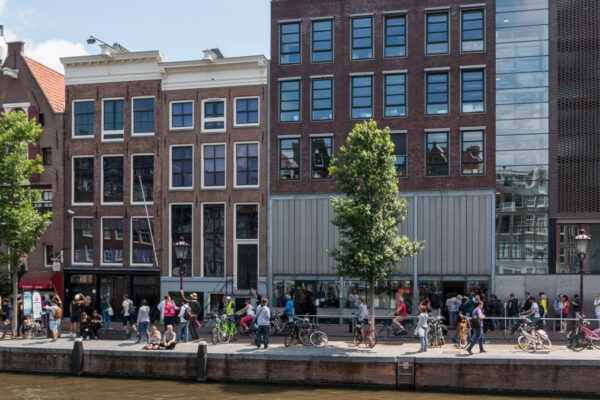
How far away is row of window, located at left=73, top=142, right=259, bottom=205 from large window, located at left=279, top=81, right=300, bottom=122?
227 centimetres

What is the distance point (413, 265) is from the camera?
3225 centimetres

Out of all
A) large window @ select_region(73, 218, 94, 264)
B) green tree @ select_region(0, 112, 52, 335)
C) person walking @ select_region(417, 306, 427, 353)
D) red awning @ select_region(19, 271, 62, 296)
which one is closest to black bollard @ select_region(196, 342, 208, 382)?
person walking @ select_region(417, 306, 427, 353)

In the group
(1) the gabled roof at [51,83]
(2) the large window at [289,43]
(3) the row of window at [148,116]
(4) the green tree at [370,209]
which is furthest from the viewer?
(1) the gabled roof at [51,83]

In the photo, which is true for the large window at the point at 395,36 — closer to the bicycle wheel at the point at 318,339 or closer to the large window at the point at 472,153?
the large window at the point at 472,153

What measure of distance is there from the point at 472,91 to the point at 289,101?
9.49m

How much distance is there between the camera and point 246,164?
34.8m

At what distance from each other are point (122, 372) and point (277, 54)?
18.9m

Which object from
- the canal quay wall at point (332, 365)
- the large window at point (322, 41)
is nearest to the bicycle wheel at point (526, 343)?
the canal quay wall at point (332, 365)

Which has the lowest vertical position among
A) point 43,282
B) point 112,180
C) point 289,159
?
point 43,282

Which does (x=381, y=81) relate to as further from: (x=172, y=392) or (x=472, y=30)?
(x=172, y=392)

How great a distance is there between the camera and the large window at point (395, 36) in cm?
3322

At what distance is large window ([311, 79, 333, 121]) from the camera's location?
34.0 meters

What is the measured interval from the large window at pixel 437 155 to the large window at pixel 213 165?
10988mm

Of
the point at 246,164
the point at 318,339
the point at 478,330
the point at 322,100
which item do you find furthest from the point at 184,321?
the point at 322,100
